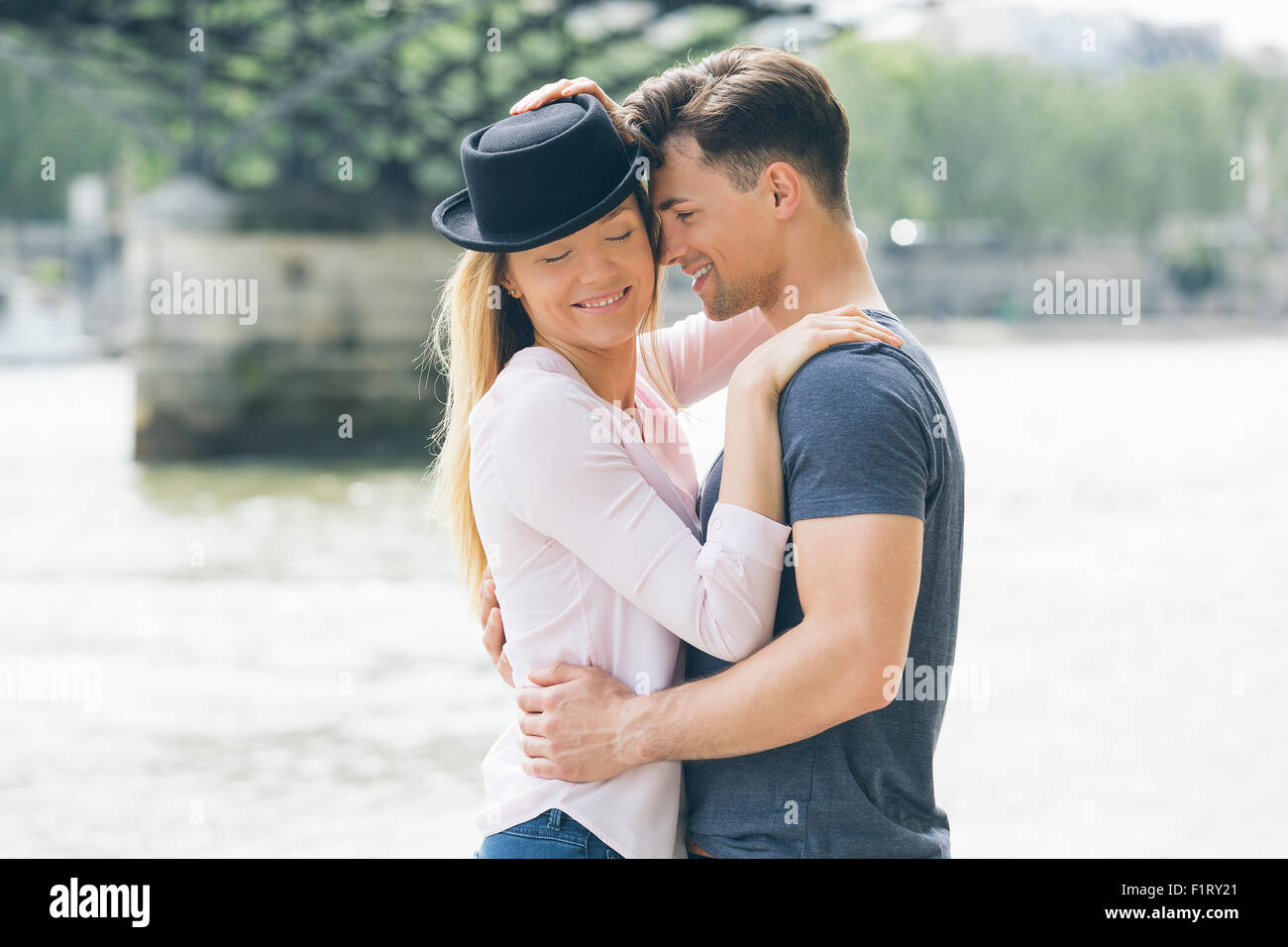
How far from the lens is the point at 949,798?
20.0 feet

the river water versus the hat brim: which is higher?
the hat brim

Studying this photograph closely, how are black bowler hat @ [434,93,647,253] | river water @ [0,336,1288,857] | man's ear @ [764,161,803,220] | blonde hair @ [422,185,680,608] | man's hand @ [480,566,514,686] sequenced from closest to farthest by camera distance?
black bowler hat @ [434,93,647,253]
man's ear @ [764,161,803,220]
blonde hair @ [422,185,680,608]
man's hand @ [480,566,514,686]
river water @ [0,336,1288,857]

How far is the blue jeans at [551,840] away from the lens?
2395mm

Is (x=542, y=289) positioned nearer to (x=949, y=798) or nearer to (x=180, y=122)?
(x=949, y=798)

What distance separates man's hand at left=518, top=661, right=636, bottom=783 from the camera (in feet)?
7.79

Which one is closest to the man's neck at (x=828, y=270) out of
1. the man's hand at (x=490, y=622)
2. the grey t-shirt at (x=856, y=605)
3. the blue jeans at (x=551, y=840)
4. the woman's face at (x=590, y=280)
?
the grey t-shirt at (x=856, y=605)

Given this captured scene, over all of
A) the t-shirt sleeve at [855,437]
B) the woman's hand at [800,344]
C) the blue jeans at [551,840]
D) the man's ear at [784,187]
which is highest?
the man's ear at [784,187]

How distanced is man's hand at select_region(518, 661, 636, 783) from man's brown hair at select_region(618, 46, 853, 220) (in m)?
0.88

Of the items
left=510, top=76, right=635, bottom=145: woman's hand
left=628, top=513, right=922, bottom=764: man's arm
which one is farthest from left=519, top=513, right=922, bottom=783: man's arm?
left=510, top=76, right=635, bottom=145: woman's hand

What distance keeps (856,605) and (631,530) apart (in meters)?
0.37

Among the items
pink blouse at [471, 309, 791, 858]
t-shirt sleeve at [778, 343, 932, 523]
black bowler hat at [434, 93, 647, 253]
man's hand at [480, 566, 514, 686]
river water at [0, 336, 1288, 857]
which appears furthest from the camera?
river water at [0, 336, 1288, 857]

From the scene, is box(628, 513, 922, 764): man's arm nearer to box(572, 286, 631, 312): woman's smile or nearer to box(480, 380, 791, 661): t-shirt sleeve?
box(480, 380, 791, 661): t-shirt sleeve

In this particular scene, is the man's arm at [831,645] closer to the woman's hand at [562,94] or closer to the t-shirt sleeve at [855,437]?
the t-shirt sleeve at [855,437]
